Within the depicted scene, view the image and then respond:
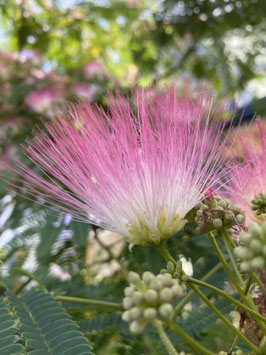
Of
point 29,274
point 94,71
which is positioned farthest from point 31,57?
point 29,274

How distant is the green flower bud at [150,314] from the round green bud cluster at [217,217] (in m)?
0.23

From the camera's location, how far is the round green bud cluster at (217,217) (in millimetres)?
747

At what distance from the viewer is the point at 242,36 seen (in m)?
2.52

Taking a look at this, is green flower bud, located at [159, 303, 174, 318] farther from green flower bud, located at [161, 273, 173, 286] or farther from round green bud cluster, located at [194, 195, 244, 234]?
round green bud cluster, located at [194, 195, 244, 234]

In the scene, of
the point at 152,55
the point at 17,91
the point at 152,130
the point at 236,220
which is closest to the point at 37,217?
the point at 152,130

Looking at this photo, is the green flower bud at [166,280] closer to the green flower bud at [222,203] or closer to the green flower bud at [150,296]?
the green flower bud at [150,296]

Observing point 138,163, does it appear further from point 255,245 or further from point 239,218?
point 255,245

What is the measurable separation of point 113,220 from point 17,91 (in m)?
2.38

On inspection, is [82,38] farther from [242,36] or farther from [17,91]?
[242,36]

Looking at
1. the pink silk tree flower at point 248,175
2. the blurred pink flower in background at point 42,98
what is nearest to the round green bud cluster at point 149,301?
the pink silk tree flower at point 248,175

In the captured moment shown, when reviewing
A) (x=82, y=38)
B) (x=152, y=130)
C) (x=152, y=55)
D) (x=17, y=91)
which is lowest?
(x=152, y=130)

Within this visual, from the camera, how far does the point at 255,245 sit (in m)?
0.57

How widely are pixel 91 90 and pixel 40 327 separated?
6.58ft

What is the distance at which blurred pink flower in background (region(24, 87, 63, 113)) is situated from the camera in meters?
2.78
